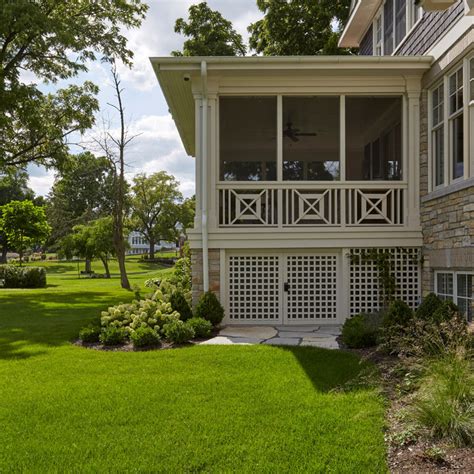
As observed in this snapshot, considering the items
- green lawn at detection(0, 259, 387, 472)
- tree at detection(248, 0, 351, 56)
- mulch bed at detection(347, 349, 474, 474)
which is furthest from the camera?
tree at detection(248, 0, 351, 56)

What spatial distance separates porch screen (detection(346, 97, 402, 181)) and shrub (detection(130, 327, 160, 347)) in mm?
5290

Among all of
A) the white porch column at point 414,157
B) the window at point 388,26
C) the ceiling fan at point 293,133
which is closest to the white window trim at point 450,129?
the white porch column at point 414,157

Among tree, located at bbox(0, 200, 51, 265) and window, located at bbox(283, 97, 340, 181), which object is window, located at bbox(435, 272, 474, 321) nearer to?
window, located at bbox(283, 97, 340, 181)

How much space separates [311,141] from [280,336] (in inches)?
220

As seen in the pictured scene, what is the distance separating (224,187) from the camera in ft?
27.2

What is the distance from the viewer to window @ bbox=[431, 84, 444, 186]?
7609 mm

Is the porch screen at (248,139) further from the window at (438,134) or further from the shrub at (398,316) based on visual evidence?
the shrub at (398,316)

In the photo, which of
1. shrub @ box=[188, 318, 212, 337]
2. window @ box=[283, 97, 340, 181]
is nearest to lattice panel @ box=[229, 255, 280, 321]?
shrub @ box=[188, 318, 212, 337]

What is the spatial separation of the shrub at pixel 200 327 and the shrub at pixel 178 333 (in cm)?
23

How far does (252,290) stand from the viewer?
8258 mm

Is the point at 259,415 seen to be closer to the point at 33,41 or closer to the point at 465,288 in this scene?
the point at 465,288

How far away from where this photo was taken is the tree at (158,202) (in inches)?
1592

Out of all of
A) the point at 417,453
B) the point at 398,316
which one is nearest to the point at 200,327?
the point at 398,316

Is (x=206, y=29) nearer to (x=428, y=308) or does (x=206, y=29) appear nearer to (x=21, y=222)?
(x=21, y=222)
